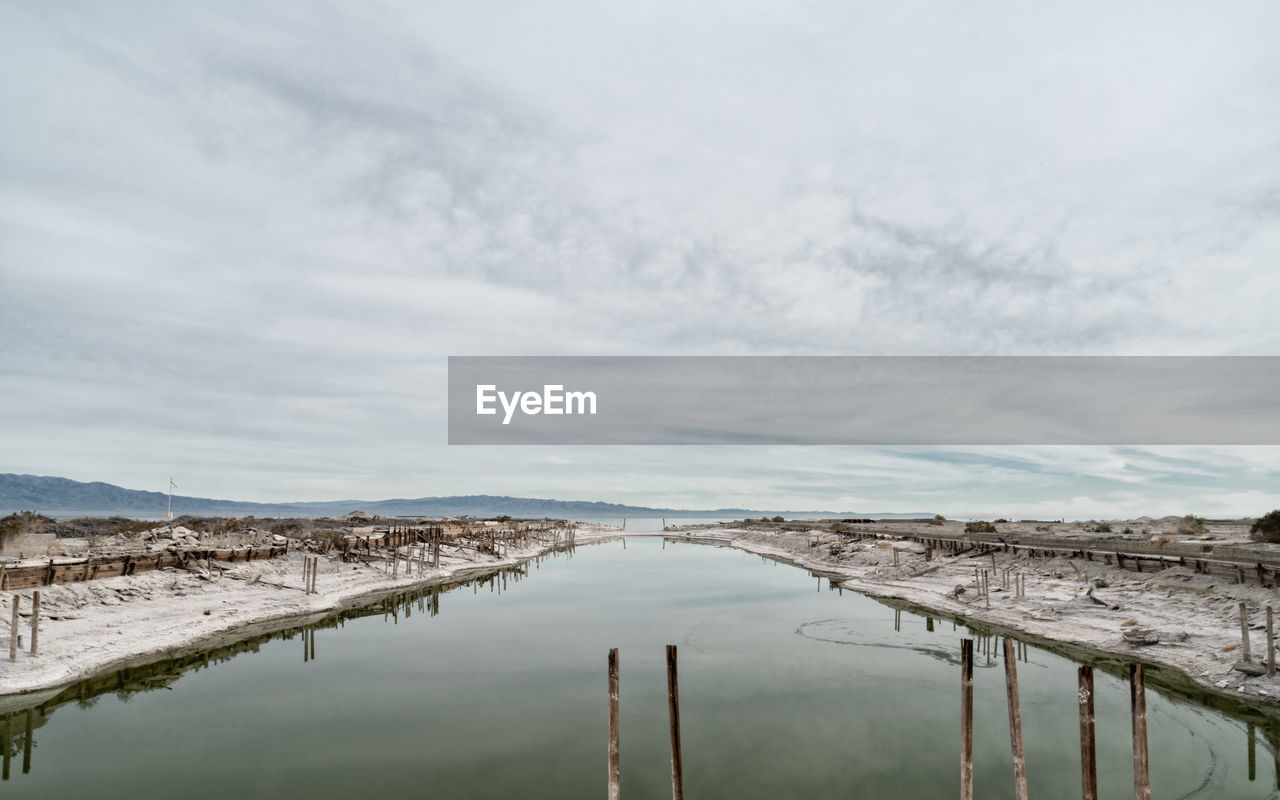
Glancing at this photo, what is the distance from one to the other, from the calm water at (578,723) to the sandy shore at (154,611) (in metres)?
1.76

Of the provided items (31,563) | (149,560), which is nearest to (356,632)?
(149,560)

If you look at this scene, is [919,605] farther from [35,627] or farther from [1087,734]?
[35,627]

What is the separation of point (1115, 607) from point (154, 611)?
5169 centimetres

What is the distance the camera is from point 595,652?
33.4m

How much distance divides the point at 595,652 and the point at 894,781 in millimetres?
18742

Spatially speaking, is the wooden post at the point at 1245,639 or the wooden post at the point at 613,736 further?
the wooden post at the point at 1245,639

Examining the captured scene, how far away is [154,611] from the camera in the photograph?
3506cm

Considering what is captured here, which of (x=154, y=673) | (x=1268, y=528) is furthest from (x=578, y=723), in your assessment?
(x=1268, y=528)

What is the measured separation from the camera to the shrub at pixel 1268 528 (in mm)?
50812

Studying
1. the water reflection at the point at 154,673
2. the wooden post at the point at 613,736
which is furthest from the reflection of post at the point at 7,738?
the wooden post at the point at 613,736

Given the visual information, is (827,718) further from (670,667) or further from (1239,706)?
(1239,706)

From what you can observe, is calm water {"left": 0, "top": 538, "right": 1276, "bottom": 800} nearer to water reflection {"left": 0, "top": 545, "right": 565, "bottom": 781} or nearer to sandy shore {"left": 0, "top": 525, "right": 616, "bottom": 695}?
water reflection {"left": 0, "top": 545, "right": 565, "bottom": 781}

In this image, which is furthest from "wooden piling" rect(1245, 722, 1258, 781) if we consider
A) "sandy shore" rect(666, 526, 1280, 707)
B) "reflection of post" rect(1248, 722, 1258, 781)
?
"sandy shore" rect(666, 526, 1280, 707)

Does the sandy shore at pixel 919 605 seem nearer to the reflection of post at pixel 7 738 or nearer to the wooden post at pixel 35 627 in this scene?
the wooden post at pixel 35 627
